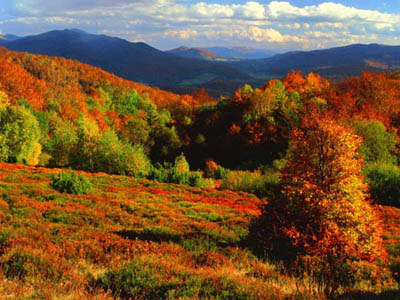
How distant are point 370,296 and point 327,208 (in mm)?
2618

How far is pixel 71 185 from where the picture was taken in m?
20.3

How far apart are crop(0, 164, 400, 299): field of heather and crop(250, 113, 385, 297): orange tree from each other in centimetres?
99

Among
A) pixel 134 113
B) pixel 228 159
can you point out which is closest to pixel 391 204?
pixel 228 159

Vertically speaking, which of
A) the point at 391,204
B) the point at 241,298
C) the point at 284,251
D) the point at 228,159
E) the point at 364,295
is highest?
the point at 241,298

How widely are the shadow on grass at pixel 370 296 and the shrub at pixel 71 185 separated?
17.0 meters

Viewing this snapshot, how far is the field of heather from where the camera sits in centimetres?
670

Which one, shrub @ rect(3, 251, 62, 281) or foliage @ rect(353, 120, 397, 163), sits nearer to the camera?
shrub @ rect(3, 251, 62, 281)

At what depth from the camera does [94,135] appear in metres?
41.5

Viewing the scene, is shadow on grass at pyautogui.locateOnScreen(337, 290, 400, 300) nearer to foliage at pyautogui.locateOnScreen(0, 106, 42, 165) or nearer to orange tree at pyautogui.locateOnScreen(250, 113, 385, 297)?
orange tree at pyautogui.locateOnScreen(250, 113, 385, 297)

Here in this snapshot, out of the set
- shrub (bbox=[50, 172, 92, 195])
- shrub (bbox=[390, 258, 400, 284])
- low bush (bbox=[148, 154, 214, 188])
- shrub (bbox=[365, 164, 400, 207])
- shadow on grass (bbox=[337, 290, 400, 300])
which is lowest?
low bush (bbox=[148, 154, 214, 188])

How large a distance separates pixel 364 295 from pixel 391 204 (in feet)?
74.7

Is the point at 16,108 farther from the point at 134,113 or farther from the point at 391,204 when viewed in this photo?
the point at 134,113

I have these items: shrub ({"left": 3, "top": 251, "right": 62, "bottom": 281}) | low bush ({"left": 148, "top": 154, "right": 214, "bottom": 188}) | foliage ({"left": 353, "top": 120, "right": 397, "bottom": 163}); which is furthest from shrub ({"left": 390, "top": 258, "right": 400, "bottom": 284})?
foliage ({"left": 353, "top": 120, "right": 397, "bottom": 163})

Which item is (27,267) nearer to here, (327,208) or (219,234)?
(219,234)
